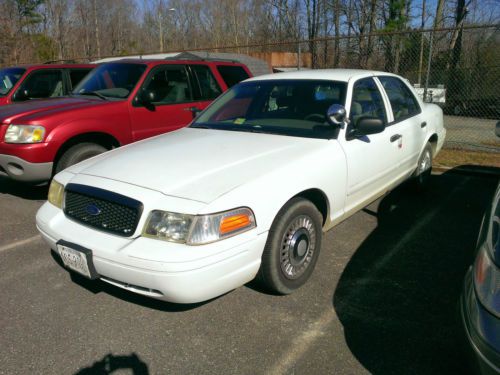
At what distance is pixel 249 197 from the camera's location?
2.61 m

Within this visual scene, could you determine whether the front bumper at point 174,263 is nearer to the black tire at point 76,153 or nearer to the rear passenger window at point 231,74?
the black tire at point 76,153

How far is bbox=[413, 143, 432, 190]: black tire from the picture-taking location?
517cm

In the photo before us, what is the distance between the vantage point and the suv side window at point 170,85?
19.2ft

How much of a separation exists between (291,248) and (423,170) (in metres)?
3.11

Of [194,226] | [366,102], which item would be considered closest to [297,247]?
[194,226]

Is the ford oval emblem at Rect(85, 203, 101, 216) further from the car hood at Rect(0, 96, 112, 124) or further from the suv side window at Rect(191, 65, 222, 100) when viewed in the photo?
the suv side window at Rect(191, 65, 222, 100)

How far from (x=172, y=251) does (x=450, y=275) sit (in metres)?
2.36

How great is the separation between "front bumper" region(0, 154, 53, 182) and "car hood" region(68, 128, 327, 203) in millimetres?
1834

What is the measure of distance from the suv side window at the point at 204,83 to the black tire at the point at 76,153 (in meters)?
1.79

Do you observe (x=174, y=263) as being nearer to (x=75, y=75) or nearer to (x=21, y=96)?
(x=21, y=96)

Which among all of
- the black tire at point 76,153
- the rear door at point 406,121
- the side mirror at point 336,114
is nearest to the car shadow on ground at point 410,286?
the rear door at point 406,121

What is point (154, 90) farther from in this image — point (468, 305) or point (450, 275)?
point (468, 305)

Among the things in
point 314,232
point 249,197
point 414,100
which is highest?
point 414,100

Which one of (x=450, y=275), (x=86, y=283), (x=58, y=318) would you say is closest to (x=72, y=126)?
(x=86, y=283)
